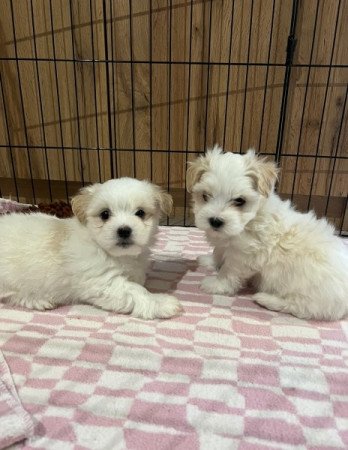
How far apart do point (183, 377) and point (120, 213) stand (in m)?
0.75

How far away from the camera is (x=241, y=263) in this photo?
6.35 feet

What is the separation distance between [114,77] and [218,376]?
8.26ft

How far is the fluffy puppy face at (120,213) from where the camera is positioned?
5.49ft

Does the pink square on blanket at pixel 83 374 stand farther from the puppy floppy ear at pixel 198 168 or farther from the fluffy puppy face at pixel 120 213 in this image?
the puppy floppy ear at pixel 198 168

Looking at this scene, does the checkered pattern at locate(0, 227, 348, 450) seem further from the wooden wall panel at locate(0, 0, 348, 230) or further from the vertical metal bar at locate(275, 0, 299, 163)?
the wooden wall panel at locate(0, 0, 348, 230)

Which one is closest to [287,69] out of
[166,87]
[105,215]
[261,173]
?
[166,87]

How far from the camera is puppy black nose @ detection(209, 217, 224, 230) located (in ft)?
5.66

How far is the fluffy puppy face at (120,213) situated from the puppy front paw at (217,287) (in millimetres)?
491

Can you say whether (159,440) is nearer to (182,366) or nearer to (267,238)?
(182,366)

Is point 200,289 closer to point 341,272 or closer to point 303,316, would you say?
point 303,316

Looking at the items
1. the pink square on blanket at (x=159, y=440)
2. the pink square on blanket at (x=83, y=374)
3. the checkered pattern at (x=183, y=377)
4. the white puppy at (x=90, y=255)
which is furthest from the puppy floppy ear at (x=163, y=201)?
the pink square on blanket at (x=159, y=440)

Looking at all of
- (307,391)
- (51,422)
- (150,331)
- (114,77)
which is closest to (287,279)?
(307,391)

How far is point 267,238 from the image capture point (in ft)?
6.07

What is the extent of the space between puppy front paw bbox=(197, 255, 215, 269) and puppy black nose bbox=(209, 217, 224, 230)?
0.68 meters
